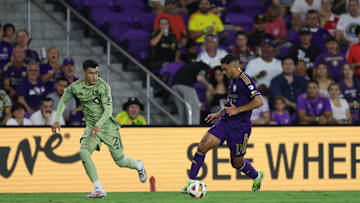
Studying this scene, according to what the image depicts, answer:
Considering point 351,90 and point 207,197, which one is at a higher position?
point 351,90

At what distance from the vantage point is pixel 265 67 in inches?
572

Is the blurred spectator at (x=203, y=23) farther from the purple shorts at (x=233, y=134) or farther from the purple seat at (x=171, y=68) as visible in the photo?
the purple shorts at (x=233, y=134)

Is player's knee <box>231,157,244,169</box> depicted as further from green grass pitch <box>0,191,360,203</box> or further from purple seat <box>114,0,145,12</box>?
purple seat <box>114,0,145,12</box>

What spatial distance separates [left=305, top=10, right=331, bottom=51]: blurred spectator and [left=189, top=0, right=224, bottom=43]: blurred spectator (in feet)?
6.12

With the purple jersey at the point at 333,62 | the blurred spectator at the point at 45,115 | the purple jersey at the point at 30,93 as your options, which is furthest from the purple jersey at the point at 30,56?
the purple jersey at the point at 333,62

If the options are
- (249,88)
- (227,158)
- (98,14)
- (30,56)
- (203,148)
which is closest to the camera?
(249,88)

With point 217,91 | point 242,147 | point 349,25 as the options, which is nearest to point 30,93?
point 217,91

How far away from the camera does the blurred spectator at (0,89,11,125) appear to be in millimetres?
13041

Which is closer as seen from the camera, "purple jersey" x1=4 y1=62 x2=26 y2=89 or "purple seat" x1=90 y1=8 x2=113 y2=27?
"purple jersey" x1=4 y1=62 x2=26 y2=89

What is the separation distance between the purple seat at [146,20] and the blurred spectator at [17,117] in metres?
3.75

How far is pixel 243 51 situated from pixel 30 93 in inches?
170

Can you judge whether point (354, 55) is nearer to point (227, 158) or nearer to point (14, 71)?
point (227, 158)

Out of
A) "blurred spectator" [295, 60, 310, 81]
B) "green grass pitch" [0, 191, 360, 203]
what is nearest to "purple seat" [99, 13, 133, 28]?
"blurred spectator" [295, 60, 310, 81]

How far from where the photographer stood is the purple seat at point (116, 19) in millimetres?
15391
